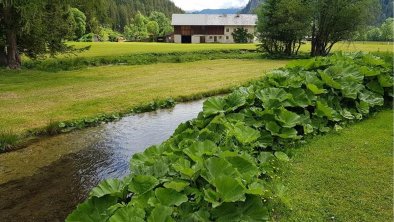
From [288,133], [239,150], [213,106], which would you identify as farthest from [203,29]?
[239,150]

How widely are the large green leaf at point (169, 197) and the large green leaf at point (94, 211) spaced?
505mm

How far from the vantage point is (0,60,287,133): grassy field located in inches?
443

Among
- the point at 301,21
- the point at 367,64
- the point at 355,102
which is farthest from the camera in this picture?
the point at 301,21

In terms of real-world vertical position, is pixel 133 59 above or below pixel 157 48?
below

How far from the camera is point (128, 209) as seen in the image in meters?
3.39

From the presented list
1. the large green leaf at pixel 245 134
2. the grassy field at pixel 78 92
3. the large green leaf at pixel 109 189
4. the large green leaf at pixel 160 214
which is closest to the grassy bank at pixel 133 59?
the grassy field at pixel 78 92

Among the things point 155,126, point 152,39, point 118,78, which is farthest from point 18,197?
point 152,39

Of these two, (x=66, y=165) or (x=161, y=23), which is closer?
(x=66, y=165)

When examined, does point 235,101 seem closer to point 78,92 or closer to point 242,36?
point 78,92

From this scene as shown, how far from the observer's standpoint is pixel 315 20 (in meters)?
35.0

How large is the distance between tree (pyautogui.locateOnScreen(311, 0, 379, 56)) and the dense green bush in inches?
989

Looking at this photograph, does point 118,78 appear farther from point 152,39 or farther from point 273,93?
point 152,39

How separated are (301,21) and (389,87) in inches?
1052

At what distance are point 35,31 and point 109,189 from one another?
757 inches
